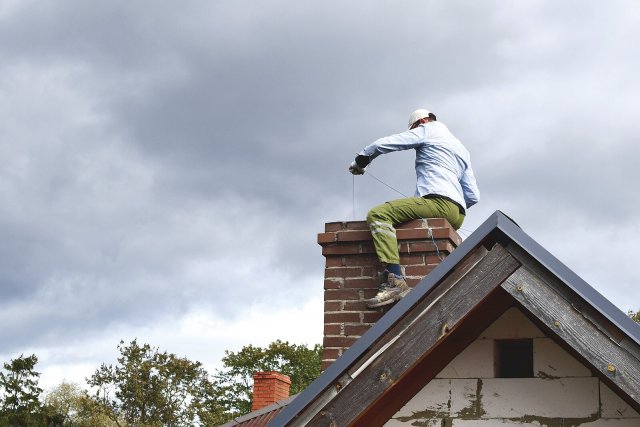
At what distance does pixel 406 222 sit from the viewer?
610 centimetres

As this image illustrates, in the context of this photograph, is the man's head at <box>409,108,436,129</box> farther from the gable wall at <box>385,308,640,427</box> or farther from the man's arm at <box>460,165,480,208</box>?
the gable wall at <box>385,308,640,427</box>

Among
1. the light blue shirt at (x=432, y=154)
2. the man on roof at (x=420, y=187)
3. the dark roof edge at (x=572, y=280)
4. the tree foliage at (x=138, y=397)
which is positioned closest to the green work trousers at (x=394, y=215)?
the man on roof at (x=420, y=187)

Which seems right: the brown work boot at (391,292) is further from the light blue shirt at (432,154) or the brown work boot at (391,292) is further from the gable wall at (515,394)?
the gable wall at (515,394)

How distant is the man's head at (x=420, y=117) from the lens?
6.51m

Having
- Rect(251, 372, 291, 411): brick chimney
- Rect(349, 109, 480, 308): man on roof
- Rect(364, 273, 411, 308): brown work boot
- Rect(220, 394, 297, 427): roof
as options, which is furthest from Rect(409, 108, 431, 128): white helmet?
Rect(251, 372, 291, 411): brick chimney

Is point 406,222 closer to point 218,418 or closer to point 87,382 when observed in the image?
point 218,418

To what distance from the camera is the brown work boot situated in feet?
18.9

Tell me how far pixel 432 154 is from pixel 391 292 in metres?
1.18

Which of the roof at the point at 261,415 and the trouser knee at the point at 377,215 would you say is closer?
the trouser knee at the point at 377,215

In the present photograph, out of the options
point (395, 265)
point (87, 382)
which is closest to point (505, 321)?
point (395, 265)

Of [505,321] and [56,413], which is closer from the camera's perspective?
[505,321]

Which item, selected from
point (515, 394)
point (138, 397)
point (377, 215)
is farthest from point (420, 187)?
point (138, 397)

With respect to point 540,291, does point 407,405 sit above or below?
below

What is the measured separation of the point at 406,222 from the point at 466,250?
2.37 metres
